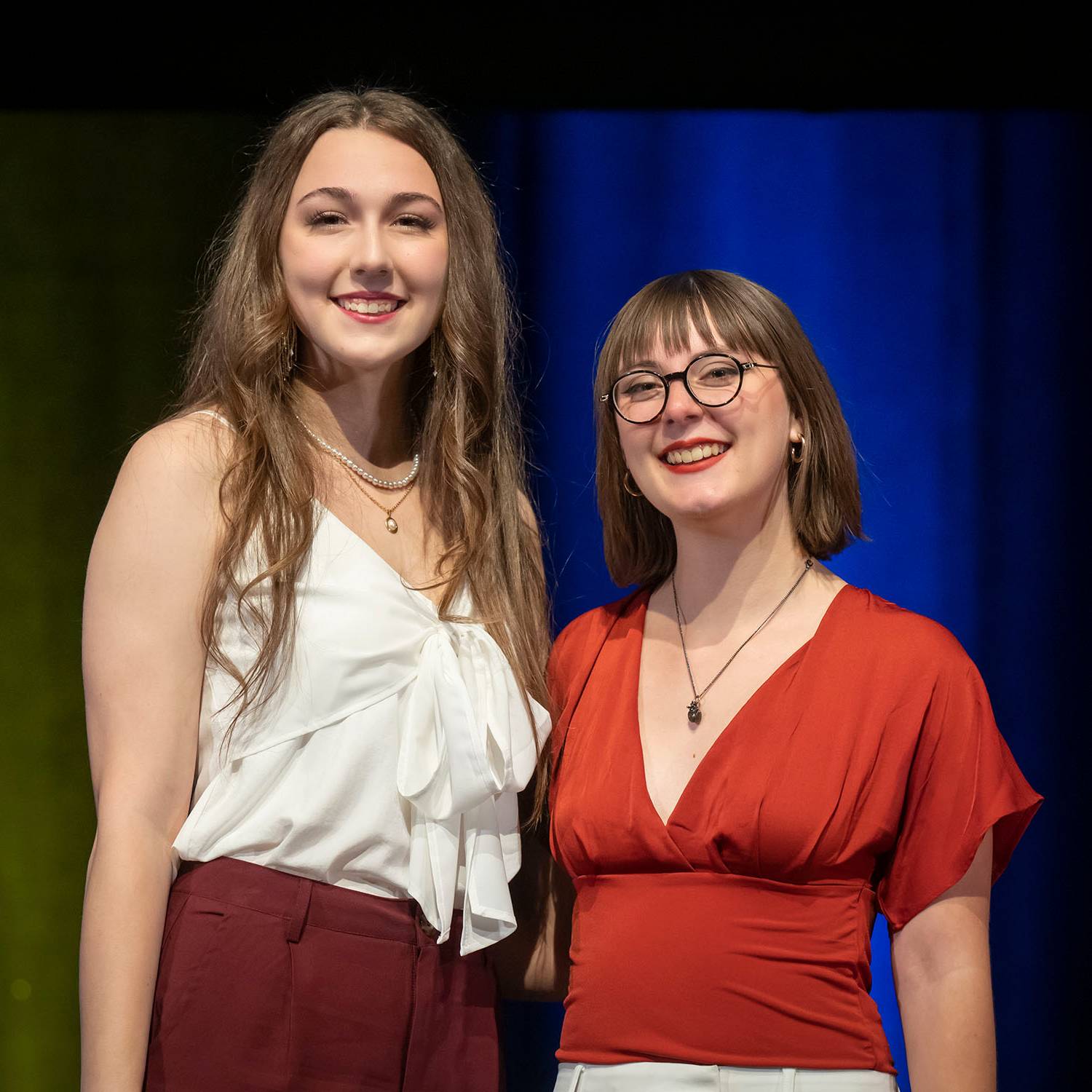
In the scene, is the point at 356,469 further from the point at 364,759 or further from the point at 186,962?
the point at 186,962

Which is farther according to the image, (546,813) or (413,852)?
(546,813)

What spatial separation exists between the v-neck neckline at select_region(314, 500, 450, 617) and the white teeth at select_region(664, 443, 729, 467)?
441mm

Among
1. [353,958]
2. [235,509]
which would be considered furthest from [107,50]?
[353,958]

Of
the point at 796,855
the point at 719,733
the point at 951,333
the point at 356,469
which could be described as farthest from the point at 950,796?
the point at 951,333

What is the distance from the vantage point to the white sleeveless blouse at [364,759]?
6.56ft

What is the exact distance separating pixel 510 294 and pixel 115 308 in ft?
3.10

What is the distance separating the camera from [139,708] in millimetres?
1994

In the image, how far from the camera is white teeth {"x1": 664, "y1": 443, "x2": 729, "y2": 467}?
6.84 feet

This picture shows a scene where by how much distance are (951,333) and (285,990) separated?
6.35 ft

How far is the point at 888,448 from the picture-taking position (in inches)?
118

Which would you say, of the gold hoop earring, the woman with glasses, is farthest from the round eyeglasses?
the gold hoop earring

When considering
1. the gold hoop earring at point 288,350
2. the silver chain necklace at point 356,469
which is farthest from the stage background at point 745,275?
the gold hoop earring at point 288,350

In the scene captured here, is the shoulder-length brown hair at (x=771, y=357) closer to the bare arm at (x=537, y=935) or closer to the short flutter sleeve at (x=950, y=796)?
the short flutter sleeve at (x=950, y=796)

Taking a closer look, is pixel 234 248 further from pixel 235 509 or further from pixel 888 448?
pixel 888 448
